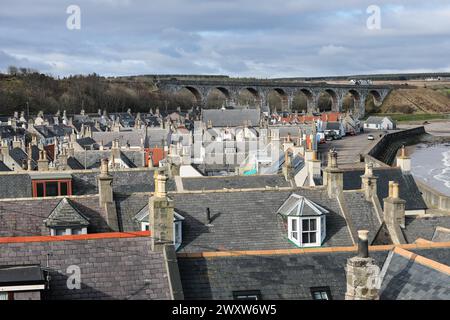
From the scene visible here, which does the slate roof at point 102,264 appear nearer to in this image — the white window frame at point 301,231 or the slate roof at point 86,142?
the white window frame at point 301,231

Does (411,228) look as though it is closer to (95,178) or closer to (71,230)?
(71,230)

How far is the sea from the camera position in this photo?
65613 mm

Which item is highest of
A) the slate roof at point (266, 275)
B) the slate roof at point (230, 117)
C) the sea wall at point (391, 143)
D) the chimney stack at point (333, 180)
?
the slate roof at point (230, 117)

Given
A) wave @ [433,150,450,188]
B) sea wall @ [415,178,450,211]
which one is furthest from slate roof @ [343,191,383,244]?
wave @ [433,150,450,188]

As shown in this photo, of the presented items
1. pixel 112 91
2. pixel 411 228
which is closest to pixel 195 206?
pixel 411 228

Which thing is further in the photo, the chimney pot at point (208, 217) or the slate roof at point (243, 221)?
the chimney pot at point (208, 217)

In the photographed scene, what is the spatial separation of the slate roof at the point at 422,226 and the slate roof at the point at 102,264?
9.21 m

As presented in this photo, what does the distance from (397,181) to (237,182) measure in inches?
366

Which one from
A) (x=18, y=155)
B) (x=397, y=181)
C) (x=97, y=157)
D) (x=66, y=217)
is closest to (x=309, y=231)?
(x=66, y=217)

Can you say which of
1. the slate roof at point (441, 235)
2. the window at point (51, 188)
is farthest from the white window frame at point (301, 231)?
the window at point (51, 188)

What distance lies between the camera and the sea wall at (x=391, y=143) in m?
88.5

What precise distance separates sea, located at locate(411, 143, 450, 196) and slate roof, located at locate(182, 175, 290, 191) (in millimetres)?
34177

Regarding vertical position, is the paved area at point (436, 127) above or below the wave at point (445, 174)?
above

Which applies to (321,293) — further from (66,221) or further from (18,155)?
(18,155)
